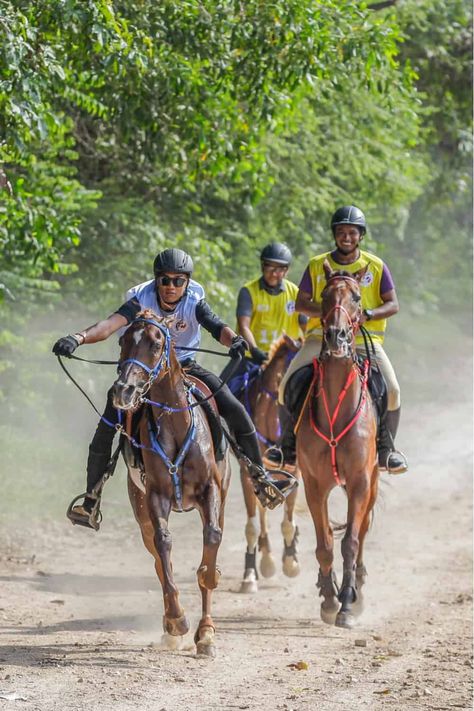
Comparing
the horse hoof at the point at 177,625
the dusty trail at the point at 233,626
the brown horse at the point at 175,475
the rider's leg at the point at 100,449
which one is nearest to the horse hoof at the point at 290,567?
the dusty trail at the point at 233,626

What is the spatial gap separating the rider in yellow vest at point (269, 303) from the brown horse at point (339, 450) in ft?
9.04

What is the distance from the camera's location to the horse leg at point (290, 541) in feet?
42.6

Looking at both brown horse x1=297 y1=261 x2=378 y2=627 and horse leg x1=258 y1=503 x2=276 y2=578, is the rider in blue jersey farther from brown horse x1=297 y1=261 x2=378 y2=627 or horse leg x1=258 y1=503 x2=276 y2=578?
horse leg x1=258 y1=503 x2=276 y2=578

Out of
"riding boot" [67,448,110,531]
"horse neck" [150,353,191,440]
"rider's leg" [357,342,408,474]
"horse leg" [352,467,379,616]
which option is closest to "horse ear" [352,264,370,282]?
"rider's leg" [357,342,408,474]

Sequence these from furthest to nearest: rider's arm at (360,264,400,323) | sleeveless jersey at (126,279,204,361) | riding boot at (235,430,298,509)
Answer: rider's arm at (360,264,400,323) → riding boot at (235,430,298,509) → sleeveless jersey at (126,279,204,361)

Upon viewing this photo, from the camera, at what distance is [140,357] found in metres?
8.22

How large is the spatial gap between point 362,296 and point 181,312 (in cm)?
243

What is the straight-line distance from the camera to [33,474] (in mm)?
16453

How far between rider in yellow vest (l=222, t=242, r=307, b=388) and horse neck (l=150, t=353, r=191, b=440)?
4281 millimetres

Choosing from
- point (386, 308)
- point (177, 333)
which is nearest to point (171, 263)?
point (177, 333)

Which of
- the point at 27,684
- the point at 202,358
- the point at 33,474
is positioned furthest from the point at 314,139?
the point at 27,684

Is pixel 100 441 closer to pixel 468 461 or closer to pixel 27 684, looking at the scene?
pixel 27 684

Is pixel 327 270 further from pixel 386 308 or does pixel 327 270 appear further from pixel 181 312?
pixel 181 312

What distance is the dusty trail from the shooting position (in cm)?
793
